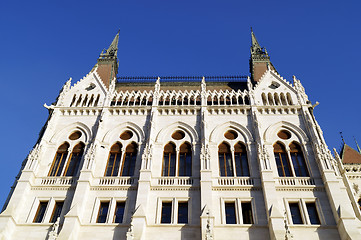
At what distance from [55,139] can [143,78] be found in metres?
12.0

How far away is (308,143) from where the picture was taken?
25547 mm

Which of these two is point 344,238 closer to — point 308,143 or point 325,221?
point 325,221

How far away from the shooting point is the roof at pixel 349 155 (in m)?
27.9

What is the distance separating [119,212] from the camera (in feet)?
72.9

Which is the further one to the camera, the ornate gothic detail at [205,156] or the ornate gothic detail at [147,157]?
the ornate gothic detail at [147,157]

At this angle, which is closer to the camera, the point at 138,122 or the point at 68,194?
the point at 68,194

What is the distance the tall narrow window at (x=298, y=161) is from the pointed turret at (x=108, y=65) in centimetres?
1704

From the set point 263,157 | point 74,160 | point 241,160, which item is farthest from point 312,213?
point 74,160

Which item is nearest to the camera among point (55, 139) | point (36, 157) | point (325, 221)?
point (325, 221)

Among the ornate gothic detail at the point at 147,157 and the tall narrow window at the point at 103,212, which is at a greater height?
the ornate gothic detail at the point at 147,157

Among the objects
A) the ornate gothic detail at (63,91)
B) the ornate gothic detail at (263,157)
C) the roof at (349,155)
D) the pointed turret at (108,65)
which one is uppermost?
the pointed turret at (108,65)

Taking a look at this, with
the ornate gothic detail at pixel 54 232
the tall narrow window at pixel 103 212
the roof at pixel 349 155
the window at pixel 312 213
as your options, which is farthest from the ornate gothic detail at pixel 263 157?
the ornate gothic detail at pixel 54 232

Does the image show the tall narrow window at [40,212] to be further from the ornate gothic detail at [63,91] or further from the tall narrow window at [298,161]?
the tall narrow window at [298,161]

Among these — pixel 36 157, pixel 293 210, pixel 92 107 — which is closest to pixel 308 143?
pixel 293 210
